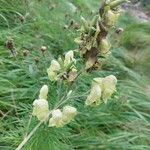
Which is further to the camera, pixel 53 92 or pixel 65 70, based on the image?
pixel 53 92

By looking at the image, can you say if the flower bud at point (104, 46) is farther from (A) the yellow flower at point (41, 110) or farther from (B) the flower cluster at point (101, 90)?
(A) the yellow flower at point (41, 110)

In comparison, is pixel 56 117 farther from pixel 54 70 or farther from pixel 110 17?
pixel 110 17

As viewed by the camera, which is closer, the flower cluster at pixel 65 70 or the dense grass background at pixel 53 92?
the flower cluster at pixel 65 70

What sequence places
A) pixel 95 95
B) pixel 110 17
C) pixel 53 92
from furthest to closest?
1. pixel 53 92
2. pixel 95 95
3. pixel 110 17

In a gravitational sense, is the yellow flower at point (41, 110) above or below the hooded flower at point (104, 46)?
below

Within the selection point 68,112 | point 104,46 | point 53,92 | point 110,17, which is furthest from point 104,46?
point 53,92

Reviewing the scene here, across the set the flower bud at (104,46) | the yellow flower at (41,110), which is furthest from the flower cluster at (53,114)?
the flower bud at (104,46)

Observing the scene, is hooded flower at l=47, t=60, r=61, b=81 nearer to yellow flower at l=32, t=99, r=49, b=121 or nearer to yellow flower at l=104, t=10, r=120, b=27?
Answer: yellow flower at l=32, t=99, r=49, b=121
